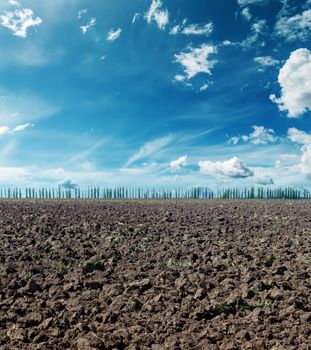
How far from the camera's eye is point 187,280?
11.8 metres

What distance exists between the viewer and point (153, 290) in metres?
11.1

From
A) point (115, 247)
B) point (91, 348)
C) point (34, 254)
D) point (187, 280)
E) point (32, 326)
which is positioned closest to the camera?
point (91, 348)

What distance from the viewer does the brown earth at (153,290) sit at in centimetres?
869

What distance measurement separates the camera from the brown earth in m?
8.69

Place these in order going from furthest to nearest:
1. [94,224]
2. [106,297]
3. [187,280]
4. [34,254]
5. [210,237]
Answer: [94,224] < [210,237] < [34,254] < [187,280] < [106,297]

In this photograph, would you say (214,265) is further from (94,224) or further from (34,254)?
(94,224)

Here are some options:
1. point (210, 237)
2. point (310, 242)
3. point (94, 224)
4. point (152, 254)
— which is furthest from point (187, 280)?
point (94, 224)

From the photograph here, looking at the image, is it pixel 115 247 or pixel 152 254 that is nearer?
pixel 152 254

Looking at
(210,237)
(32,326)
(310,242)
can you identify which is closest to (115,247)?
(210,237)

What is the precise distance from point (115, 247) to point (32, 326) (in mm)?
6995

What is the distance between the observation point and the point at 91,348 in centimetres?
827

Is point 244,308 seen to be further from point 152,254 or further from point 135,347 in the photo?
point 152,254

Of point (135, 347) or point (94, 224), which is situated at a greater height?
point (94, 224)

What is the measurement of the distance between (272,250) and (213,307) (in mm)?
6550
